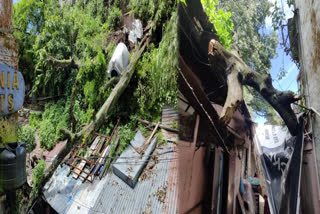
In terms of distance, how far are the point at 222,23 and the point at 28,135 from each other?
3650mm

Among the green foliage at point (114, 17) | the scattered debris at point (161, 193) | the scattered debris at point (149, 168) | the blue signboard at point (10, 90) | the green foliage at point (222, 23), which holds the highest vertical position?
the green foliage at point (114, 17)

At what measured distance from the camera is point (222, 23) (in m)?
1.11

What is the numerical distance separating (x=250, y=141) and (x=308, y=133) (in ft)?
1.08

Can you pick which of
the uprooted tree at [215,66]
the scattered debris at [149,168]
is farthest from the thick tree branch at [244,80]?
the scattered debris at [149,168]

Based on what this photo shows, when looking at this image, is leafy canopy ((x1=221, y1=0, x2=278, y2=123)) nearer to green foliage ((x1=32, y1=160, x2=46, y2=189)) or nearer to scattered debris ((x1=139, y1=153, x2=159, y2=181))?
scattered debris ((x1=139, y1=153, x2=159, y2=181))

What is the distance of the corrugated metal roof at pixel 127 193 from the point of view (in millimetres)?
1479

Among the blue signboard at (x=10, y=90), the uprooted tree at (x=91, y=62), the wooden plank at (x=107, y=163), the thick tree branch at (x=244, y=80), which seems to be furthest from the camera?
the wooden plank at (x=107, y=163)

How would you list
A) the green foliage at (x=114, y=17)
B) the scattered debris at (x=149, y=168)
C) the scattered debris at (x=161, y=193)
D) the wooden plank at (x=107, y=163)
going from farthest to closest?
the green foliage at (x=114, y=17), the wooden plank at (x=107, y=163), the scattered debris at (x=149, y=168), the scattered debris at (x=161, y=193)

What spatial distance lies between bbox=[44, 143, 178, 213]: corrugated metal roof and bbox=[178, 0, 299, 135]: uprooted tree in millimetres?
622

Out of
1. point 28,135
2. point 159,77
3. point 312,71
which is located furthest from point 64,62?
point 312,71

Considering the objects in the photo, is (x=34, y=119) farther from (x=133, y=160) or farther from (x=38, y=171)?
(x=133, y=160)

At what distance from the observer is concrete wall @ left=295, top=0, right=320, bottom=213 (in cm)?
112

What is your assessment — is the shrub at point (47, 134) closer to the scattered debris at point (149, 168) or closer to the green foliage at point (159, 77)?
the green foliage at point (159, 77)

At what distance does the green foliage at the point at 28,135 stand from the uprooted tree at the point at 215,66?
3.40 metres
